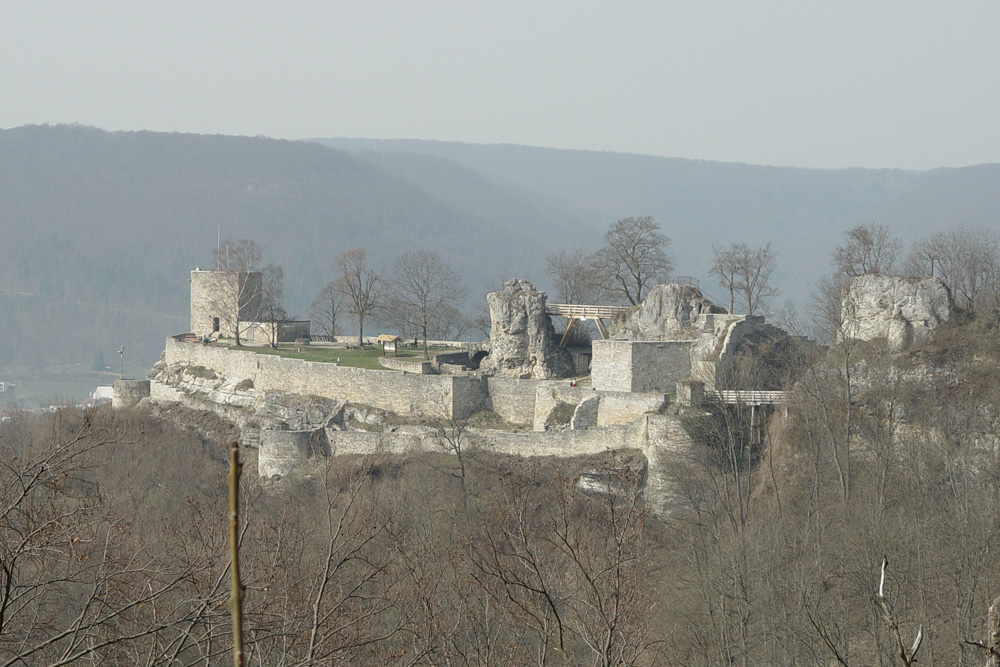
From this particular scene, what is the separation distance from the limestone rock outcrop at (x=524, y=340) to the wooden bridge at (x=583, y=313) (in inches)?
26.7

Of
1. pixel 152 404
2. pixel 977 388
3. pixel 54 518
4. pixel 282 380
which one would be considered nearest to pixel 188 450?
pixel 282 380

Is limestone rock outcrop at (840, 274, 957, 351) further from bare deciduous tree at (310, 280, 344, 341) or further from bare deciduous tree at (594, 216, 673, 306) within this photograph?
bare deciduous tree at (310, 280, 344, 341)

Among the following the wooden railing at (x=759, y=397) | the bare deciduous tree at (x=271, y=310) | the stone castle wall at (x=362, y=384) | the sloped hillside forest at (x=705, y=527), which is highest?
the bare deciduous tree at (x=271, y=310)

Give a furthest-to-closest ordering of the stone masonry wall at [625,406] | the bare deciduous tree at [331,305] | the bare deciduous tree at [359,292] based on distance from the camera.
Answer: the bare deciduous tree at [331,305] < the bare deciduous tree at [359,292] < the stone masonry wall at [625,406]

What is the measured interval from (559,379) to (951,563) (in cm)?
1708

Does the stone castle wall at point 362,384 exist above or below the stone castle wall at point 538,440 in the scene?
above

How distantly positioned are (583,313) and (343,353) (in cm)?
1072

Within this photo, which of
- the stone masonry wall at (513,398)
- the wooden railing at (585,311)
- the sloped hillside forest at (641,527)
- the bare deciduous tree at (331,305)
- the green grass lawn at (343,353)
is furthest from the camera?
the bare deciduous tree at (331,305)

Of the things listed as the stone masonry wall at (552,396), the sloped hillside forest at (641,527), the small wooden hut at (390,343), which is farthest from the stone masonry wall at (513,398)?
the small wooden hut at (390,343)

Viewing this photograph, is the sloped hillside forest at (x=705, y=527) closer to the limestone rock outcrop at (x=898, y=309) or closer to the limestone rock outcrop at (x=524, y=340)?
the limestone rock outcrop at (x=898, y=309)

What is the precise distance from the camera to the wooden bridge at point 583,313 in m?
39.4

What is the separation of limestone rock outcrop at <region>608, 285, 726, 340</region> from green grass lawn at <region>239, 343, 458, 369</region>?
892 centimetres

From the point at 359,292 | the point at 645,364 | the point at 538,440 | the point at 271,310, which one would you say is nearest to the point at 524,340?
the point at 645,364

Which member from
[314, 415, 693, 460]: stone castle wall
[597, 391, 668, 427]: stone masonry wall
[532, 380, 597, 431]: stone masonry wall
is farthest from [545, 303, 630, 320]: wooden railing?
[314, 415, 693, 460]: stone castle wall
